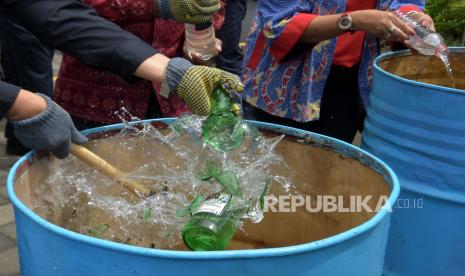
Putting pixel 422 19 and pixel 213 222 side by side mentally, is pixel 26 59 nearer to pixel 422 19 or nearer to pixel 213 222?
pixel 422 19

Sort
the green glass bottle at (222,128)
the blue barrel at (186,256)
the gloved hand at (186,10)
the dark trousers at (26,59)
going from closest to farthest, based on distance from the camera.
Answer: the blue barrel at (186,256)
the green glass bottle at (222,128)
the gloved hand at (186,10)
the dark trousers at (26,59)

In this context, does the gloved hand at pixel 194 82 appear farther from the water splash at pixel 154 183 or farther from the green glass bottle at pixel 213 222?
the green glass bottle at pixel 213 222

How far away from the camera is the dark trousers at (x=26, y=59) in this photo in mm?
2947

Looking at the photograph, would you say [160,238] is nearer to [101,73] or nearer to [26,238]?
[26,238]

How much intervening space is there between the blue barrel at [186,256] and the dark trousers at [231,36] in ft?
8.14

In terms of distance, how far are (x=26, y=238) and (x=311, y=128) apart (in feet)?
4.12

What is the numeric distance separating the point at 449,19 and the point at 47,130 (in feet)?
16.7

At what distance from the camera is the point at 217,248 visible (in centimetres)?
117

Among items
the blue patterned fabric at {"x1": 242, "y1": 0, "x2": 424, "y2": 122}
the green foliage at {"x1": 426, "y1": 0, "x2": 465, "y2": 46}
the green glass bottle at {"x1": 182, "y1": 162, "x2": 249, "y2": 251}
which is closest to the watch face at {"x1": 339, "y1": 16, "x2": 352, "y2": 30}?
the blue patterned fabric at {"x1": 242, "y1": 0, "x2": 424, "y2": 122}

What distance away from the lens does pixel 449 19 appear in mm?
5543

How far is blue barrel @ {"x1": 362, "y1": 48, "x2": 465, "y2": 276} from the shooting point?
4.97ft

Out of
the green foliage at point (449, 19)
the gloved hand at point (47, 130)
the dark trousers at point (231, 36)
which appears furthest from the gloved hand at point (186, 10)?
the green foliage at point (449, 19)

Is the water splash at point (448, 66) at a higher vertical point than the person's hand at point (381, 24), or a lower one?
lower

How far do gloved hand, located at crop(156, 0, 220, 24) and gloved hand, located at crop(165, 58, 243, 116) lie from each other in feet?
1.01
